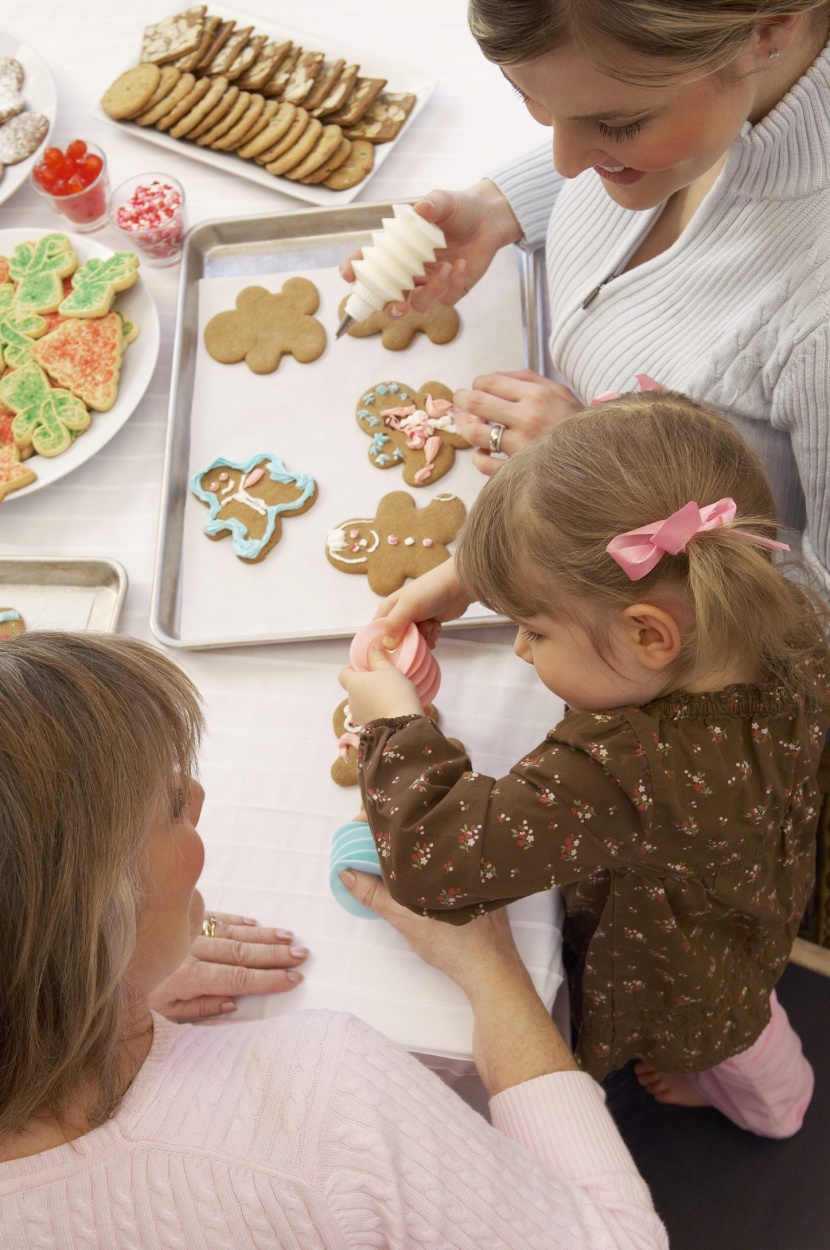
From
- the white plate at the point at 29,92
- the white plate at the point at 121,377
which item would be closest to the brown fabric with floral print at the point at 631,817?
the white plate at the point at 121,377

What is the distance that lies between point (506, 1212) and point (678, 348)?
37.4 inches

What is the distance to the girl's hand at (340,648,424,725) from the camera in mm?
1088

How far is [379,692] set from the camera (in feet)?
3.64

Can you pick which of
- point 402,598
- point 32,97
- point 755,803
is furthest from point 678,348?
point 32,97

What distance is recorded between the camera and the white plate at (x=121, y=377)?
1.45 metres

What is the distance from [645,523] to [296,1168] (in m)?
0.62

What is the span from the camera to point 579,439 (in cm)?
98

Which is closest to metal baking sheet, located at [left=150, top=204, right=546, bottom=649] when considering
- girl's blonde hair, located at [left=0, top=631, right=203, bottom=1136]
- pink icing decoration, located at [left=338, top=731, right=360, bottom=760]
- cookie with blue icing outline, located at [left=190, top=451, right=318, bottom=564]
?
cookie with blue icing outline, located at [left=190, top=451, right=318, bottom=564]

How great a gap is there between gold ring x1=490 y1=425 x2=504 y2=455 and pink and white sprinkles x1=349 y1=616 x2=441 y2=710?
0.31 m

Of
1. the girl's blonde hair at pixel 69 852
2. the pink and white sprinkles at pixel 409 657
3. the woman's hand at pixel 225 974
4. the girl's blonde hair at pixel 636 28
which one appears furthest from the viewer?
the pink and white sprinkles at pixel 409 657

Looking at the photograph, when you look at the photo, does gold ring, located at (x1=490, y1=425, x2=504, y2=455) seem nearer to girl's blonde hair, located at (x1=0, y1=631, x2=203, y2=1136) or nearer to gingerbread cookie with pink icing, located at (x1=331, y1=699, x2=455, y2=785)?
gingerbread cookie with pink icing, located at (x1=331, y1=699, x2=455, y2=785)

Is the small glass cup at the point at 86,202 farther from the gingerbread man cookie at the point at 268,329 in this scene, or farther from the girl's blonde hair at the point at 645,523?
the girl's blonde hair at the point at 645,523

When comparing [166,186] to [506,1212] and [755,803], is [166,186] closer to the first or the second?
[755,803]

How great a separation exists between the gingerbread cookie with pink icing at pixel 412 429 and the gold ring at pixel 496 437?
7 centimetres
